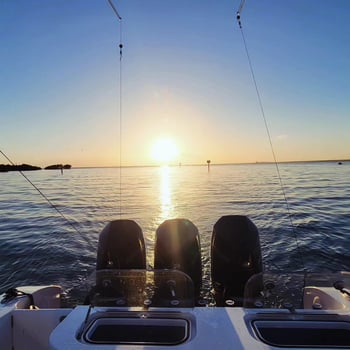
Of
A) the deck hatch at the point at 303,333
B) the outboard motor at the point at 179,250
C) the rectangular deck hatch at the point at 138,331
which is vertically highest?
the outboard motor at the point at 179,250

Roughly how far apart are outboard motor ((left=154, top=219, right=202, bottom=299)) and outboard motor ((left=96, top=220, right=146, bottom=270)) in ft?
0.95

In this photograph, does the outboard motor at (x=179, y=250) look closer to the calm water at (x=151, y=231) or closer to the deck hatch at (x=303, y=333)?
the calm water at (x=151, y=231)

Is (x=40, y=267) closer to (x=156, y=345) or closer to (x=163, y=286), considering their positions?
(x=163, y=286)

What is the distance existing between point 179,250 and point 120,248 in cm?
89

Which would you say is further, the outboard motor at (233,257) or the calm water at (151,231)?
the calm water at (151,231)

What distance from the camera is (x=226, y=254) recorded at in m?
4.53

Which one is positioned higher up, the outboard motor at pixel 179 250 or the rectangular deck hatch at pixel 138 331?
the outboard motor at pixel 179 250

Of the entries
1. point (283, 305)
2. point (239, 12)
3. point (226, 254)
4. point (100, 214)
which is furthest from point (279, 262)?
point (100, 214)

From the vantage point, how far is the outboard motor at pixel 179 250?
443 cm

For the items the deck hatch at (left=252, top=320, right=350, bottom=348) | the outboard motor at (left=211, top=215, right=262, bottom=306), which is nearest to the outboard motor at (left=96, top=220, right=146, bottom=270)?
the outboard motor at (left=211, top=215, right=262, bottom=306)

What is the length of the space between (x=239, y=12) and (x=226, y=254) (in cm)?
364

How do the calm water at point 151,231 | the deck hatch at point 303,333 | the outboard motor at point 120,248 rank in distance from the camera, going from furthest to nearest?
the calm water at point 151,231, the outboard motor at point 120,248, the deck hatch at point 303,333

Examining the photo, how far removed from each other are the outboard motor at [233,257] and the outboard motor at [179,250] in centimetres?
31

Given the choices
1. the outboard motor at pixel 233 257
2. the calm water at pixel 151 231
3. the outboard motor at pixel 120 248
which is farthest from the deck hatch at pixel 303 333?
the calm water at pixel 151 231
